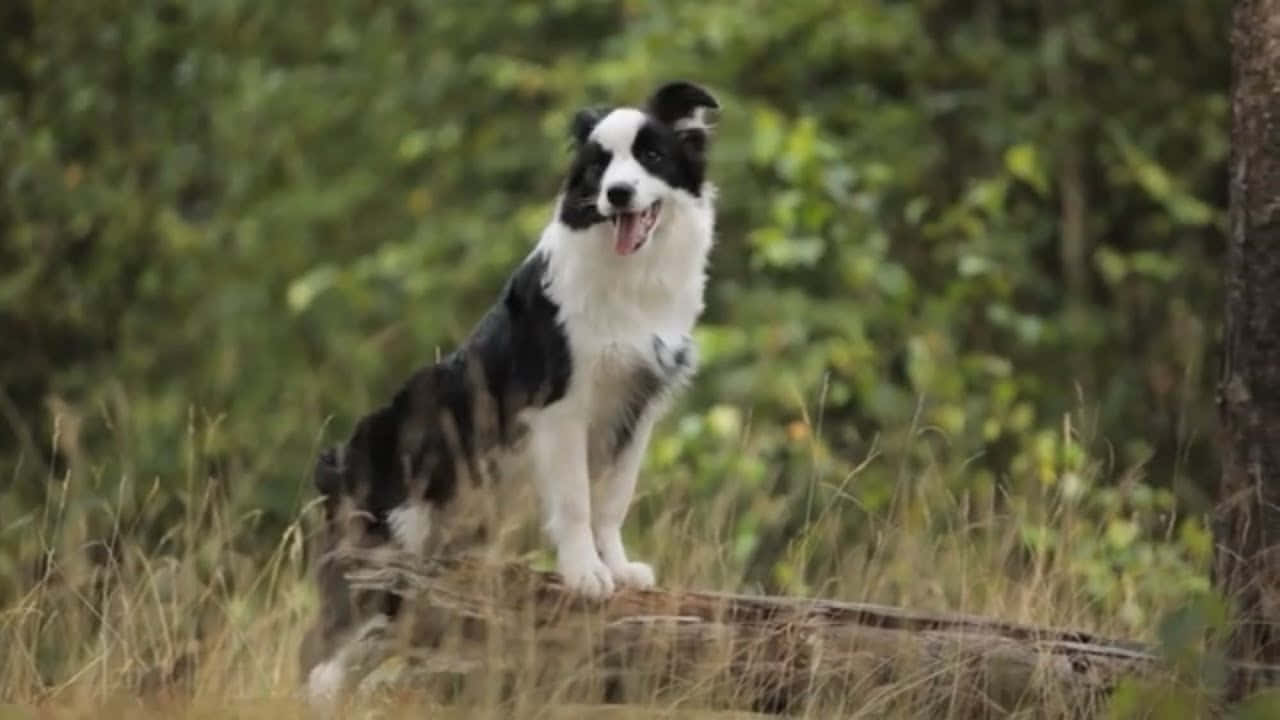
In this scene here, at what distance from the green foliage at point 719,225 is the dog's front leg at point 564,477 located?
2.92m

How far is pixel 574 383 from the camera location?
5.58 metres

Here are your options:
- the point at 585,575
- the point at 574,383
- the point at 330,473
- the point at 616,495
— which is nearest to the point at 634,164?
the point at 574,383

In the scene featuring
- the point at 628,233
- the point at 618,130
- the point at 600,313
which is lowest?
the point at 600,313

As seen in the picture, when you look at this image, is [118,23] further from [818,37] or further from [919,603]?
[919,603]

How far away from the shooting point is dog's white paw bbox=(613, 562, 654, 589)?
5699 millimetres

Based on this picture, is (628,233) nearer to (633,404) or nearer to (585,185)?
(585,185)

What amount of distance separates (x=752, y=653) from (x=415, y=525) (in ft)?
3.76

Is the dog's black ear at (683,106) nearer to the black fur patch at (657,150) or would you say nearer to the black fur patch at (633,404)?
the black fur patch at (657,150)

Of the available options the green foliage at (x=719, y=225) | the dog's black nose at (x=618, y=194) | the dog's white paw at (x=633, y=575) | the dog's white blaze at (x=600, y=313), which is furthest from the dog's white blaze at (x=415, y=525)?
the green foliage at (x=719, y=225)

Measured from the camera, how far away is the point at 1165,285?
11164 millimetres

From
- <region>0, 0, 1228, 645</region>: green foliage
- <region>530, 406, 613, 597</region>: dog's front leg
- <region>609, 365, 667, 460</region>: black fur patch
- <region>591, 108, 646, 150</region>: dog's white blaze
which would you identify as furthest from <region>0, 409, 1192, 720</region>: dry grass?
<region>0, 0, 1228, 645</region>: green foliage

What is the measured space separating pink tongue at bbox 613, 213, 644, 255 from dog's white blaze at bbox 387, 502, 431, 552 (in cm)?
86

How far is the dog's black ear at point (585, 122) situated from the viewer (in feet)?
18.6

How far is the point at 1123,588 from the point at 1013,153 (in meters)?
3.40
